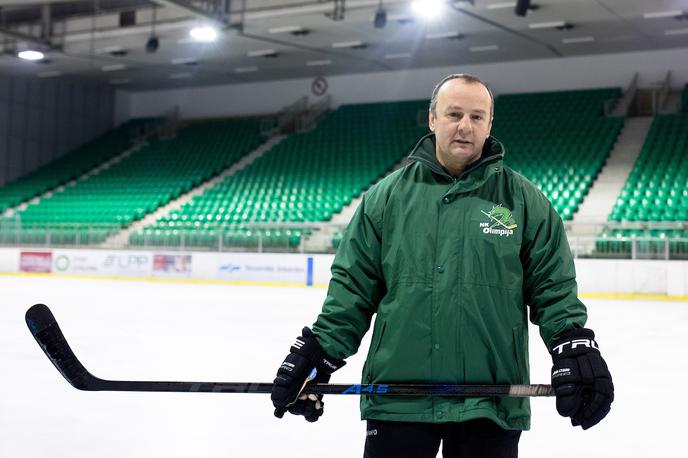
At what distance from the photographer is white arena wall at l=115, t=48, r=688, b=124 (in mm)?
24031

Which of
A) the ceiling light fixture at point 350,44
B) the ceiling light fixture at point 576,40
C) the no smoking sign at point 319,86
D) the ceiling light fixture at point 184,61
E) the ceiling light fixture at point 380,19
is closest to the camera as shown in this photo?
the ceiling light fixture at point 380,19

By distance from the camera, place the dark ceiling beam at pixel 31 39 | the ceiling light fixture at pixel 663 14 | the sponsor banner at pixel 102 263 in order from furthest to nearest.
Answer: the dark ceiling beam at pixel 31 39 → the sponsor banner at pixel 102 263 → the ceiling light fixture at pixel 663 14

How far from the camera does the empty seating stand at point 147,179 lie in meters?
24.4

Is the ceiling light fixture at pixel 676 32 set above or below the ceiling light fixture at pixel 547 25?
above

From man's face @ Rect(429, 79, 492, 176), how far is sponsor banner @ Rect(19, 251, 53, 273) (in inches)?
764

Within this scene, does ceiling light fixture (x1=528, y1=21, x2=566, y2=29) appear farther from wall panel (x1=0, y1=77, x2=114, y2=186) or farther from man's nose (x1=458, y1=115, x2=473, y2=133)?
man's nose (x1=458, y1=115, x2=473, y2=133)

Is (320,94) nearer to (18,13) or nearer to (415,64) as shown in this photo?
(415,64)

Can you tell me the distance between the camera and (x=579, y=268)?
1539cm

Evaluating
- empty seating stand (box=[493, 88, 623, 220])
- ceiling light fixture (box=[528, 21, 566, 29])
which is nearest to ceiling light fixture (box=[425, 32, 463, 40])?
ceiling light fixture (box=[528, 21, 566, 29])

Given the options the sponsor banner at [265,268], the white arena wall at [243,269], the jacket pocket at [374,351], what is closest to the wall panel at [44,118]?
the white arena wall at [243,269]

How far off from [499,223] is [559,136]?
69.9ft

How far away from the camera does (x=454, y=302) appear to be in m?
2.21

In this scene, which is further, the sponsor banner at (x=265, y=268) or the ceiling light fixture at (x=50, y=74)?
the ceiling light fixture at (x=50, y=74)

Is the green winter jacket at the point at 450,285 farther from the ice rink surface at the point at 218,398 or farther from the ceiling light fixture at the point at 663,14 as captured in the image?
the ceiling light fixture at the point at 663,14
